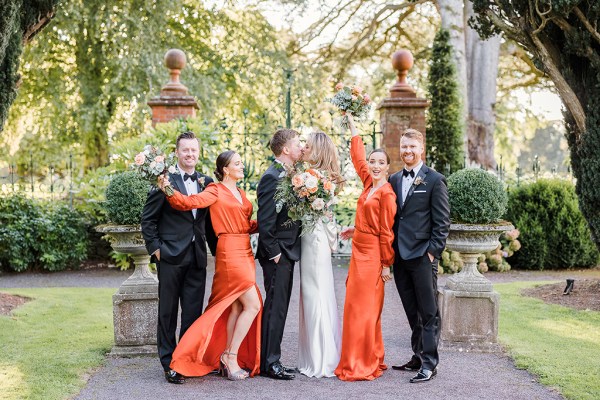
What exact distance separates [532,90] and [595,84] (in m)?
13.4

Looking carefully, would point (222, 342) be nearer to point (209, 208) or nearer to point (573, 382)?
point (209, 208)

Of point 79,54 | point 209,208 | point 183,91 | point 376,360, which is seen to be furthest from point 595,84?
point 79,54

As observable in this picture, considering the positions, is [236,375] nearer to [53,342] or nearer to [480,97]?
[53,342]

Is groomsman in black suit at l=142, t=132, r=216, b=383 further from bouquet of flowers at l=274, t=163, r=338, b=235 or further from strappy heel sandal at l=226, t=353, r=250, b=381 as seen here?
bouquet of flowers at l=274, t=163, r=338, b=235

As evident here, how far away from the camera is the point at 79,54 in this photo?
51.0 feet

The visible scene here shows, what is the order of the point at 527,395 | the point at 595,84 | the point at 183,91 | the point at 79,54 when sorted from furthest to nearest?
the point at 79,54 → the point at 183,91 → the point at 595,84 → the point at 527,395

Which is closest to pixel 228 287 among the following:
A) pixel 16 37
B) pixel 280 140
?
pixel 280 140

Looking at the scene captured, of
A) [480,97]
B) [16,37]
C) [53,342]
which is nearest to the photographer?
[53,342]

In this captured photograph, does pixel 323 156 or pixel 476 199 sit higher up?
pixel 323 156

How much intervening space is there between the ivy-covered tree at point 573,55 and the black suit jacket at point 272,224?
419cm

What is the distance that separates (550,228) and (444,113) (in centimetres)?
383

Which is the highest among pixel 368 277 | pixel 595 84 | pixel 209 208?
pixel 595 84

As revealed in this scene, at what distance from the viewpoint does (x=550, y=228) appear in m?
11.0

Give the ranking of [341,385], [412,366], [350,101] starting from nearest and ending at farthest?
[341,385]
[412,366]
[350,101]
